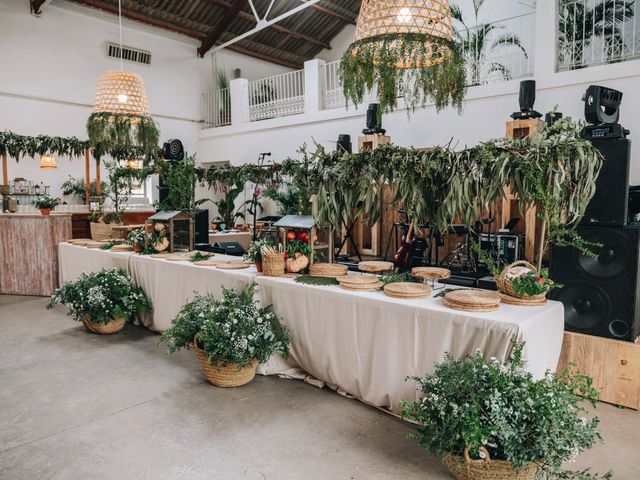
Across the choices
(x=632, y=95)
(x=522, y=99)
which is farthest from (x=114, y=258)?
(x=632, y=95)

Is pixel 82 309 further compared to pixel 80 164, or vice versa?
pixel 80 164

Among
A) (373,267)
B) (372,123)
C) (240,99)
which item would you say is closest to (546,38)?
(372,123)

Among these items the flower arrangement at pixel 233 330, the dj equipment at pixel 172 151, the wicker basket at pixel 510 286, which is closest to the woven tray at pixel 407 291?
the wicker basket at pixel 510 286

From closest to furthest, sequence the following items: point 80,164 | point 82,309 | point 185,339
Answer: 1. point 185,339
2. point 82,309
3. point 80,164

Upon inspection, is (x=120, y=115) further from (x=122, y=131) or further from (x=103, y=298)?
(x=103, y=298)

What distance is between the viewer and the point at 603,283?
2.85 meters

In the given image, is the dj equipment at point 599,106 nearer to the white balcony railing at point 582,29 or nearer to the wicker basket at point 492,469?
the wicker basket at point 492,469

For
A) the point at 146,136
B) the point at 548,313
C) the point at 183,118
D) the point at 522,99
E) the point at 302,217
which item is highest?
the point at 183,118

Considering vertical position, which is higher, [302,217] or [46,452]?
[302,217]

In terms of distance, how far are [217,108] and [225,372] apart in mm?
10662

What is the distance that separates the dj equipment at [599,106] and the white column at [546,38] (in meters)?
4.28

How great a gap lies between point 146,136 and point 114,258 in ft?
4.86

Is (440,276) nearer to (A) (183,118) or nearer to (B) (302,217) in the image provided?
(B) (302,217)

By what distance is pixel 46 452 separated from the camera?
2.40 metres
